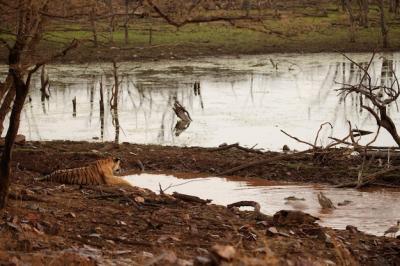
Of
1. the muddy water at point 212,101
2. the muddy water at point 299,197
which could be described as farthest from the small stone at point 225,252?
the muddy water at point 212,101

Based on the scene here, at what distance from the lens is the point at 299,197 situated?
46.1ft

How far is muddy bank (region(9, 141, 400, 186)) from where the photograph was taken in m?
15.4

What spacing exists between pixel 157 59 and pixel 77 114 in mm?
13952

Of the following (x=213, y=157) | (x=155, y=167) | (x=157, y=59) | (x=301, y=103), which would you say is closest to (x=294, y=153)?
(x=213, y=157)

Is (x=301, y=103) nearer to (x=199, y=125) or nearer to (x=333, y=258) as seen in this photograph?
(x=199, y=125)

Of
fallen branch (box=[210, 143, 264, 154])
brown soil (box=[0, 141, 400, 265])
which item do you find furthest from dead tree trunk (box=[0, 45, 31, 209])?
fallen branch (box=[210, 143, 264, 154])

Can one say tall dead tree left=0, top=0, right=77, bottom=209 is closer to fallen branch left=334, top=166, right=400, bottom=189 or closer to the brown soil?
the brown soil

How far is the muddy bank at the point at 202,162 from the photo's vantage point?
50.5 ft

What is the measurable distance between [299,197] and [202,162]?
3219 mm

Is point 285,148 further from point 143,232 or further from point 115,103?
point 143,232

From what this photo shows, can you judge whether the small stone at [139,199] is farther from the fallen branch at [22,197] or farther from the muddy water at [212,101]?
the muddy water at [212,101]

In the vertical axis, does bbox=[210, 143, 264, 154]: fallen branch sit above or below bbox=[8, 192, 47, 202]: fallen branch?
below

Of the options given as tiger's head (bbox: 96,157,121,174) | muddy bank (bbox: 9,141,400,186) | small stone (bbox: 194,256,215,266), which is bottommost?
muddy bank (bbox: 9,141,400,186)

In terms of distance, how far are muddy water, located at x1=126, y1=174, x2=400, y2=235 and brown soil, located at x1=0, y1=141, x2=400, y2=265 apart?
187 cm
